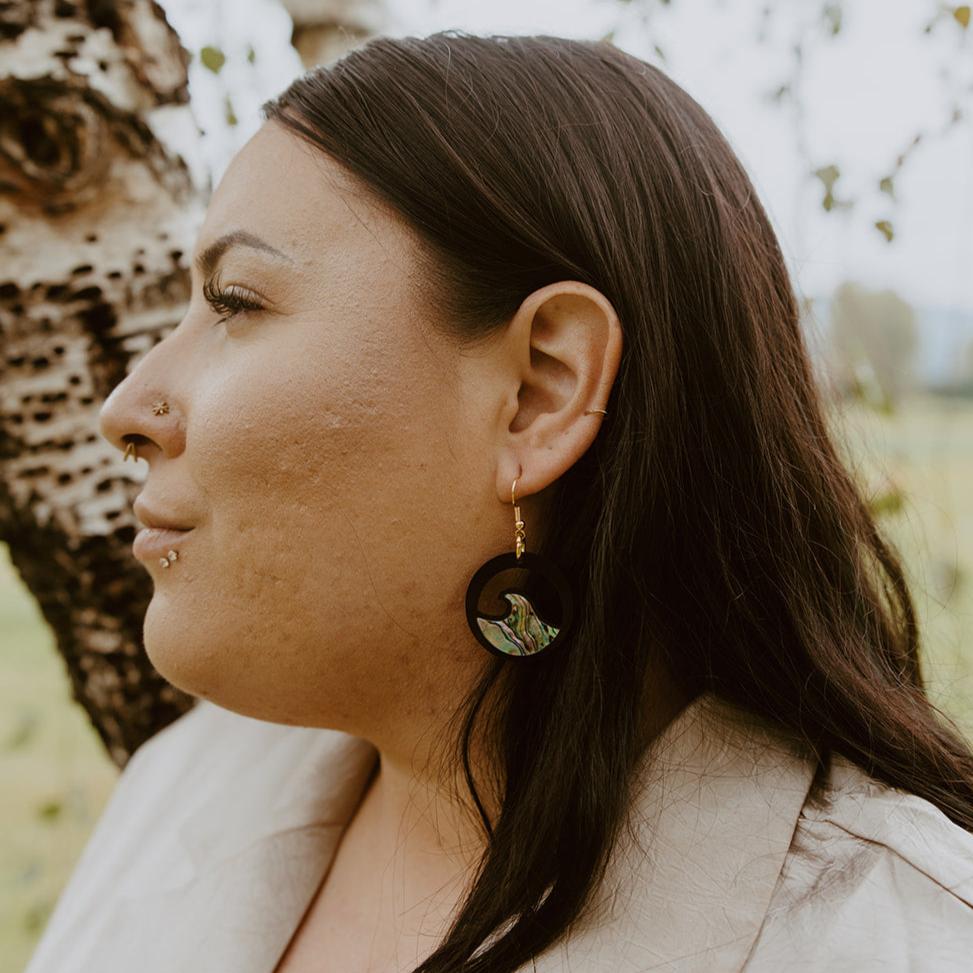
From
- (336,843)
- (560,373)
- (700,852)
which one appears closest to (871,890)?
(700,852)

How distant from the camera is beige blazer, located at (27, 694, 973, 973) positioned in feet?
3.86

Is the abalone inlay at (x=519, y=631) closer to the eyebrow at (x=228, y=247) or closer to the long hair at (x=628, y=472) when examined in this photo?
the long hair at (x=628, y=472)

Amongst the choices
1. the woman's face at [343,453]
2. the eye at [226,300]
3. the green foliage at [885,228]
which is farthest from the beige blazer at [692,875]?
the green foliage at [885,228]

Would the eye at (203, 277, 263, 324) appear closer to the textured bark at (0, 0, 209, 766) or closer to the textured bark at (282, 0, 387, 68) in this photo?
the textured bark at (0, 0, 209, 766)

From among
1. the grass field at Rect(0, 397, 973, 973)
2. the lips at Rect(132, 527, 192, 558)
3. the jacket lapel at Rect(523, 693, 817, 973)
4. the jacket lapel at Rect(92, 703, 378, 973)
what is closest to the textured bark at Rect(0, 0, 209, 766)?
the grass field at Rect(0, 397, 973, 973)

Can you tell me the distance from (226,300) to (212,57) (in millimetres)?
886

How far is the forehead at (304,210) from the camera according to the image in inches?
56.4

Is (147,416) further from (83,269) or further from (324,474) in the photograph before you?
(83,269)

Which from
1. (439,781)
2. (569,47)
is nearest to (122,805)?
(439,781)

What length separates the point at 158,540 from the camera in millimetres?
1523

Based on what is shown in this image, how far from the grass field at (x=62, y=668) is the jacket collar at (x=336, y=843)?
1.48 ft

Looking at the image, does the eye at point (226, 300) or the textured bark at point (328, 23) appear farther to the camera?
the textured bark at point (328, 23)

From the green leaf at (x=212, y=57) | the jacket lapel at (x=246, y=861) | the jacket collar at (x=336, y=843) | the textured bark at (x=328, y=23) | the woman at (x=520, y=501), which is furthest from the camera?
the textured bark at (x=328, y=23)

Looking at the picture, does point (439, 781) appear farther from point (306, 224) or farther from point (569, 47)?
point (569, 47)
